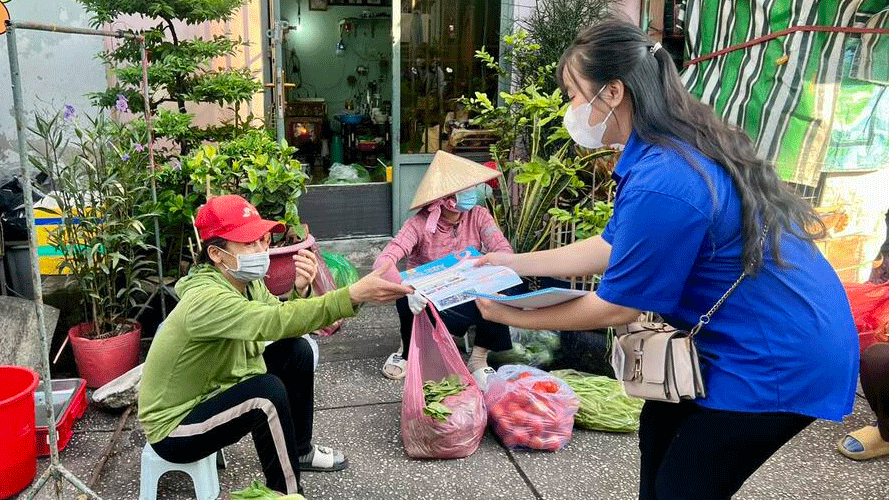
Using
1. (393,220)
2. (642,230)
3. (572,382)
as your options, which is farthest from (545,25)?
(642,230)

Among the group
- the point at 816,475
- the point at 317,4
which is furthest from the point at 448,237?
the point at 317,4

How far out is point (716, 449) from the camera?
169 cm

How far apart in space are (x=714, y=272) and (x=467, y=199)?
2.41 meters

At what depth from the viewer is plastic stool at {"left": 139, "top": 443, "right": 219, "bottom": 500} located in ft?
8.49

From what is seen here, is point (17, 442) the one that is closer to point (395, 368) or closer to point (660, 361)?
point (395, 368)

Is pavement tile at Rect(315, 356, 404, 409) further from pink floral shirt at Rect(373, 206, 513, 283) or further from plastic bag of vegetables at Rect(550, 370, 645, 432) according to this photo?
plastic bag of vegetables at Rect(550, 370, 645, 432)

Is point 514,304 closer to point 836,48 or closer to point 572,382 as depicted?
point 572,382

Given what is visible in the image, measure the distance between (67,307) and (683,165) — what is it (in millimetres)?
4016

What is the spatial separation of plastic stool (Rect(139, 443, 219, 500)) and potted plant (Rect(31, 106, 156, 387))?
1.39 meters

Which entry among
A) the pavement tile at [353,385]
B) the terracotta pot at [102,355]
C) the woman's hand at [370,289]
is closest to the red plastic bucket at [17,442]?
the terracotta pot at [102,355]

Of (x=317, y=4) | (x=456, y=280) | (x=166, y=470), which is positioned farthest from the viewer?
(x=317, y=4)

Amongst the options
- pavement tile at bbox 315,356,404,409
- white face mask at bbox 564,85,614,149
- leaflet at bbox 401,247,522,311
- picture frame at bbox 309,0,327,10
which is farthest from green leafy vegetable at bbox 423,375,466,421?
picture frame at bbox 309,0,327,10

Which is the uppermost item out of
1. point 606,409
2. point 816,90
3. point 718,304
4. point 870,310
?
point 816,90

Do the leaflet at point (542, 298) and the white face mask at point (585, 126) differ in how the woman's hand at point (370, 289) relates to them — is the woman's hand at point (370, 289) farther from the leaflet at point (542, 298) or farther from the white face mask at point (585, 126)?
the white face mask at point (585, 126)
